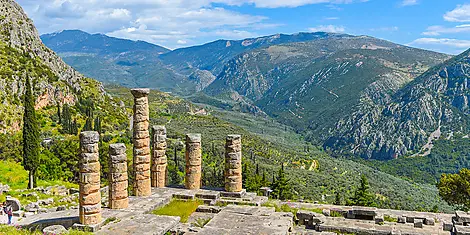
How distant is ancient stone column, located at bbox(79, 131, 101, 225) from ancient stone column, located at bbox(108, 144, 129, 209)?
198 cm

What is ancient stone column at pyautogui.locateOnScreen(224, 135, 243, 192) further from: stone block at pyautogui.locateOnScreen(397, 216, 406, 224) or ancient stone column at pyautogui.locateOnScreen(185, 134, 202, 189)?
stone block at pyautogui.locateOnScreen(397, 216, 406, 224)

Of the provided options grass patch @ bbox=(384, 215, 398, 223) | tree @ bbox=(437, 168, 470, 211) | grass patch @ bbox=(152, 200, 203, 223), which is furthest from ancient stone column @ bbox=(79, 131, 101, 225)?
tree @ bbox=(437, 168, 470, 211)

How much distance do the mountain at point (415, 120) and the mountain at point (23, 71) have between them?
12506 cm

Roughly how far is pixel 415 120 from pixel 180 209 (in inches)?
6905

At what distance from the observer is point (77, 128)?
72.4m

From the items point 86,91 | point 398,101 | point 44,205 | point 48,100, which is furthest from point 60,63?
point 398,101

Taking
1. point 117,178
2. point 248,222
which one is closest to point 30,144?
point 117,178

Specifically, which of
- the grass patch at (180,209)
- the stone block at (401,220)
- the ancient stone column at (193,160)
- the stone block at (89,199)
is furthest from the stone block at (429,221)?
the stone block at (89,199)

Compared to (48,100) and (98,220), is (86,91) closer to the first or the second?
(48,100)

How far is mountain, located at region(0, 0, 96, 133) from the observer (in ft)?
214

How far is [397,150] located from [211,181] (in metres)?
136

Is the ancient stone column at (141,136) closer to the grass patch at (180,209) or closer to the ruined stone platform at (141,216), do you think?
the ruined stone platform at (141,216)

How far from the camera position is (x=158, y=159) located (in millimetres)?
25953

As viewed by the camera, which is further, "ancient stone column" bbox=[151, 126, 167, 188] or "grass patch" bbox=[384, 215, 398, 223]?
"ancient stone column" bbox=[151, 126, 167, 188]
